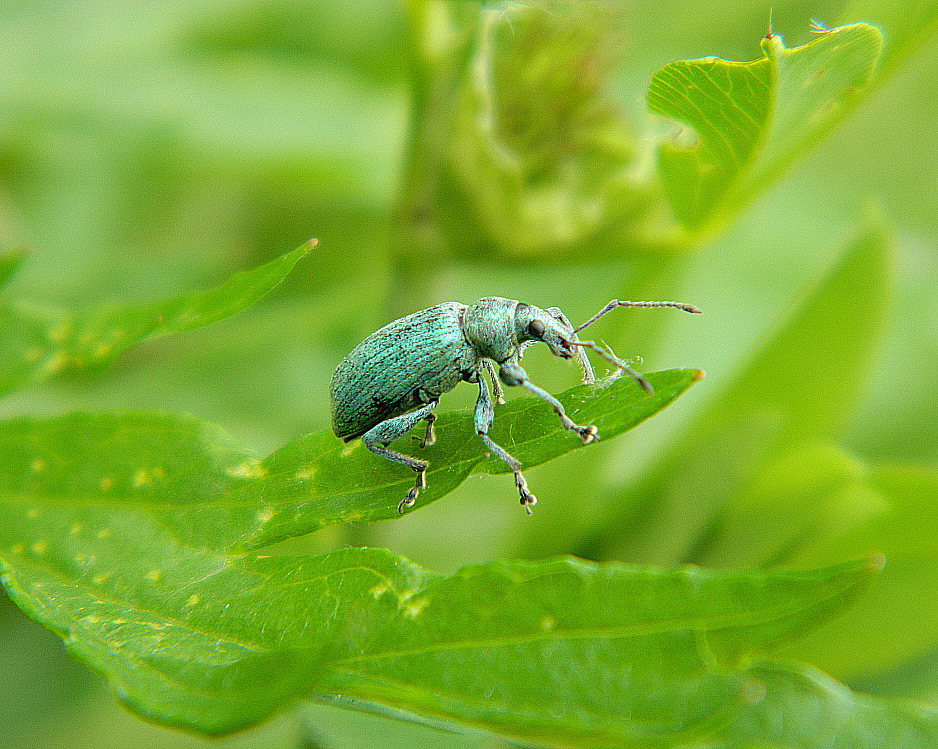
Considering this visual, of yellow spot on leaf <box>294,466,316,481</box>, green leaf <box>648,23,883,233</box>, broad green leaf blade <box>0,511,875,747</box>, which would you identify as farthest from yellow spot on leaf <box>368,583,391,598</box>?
green leaf <box>648,23,883,233</box>

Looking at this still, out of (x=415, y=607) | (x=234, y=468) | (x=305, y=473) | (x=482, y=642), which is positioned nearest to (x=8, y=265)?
(x=234, y=468)

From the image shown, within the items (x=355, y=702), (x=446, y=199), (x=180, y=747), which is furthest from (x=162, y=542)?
(x=446, y=199)

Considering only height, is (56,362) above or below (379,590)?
above

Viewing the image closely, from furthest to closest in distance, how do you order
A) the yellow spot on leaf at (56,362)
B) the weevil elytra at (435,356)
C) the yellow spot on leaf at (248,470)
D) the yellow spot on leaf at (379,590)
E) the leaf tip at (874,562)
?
the weevil elytra at (435,356) < the yellow spot on leaf at (56,362) < the yellow spot on leaf at (248,470) < the yellow spot on leaf at (379,590) < the leaf tip at (874,562)

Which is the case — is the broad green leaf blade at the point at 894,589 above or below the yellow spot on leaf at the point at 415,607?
below

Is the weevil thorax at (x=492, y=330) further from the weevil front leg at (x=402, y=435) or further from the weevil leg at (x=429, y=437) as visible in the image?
the weevil leg at (x=429, y=437)

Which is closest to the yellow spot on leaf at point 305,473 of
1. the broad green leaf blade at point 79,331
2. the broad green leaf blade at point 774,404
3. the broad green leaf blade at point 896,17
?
the broad green leaf blade at point 79,331

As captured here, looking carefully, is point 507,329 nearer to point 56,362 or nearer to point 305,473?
point 305,473

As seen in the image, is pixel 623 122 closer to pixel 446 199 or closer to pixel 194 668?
pixel 446 199
